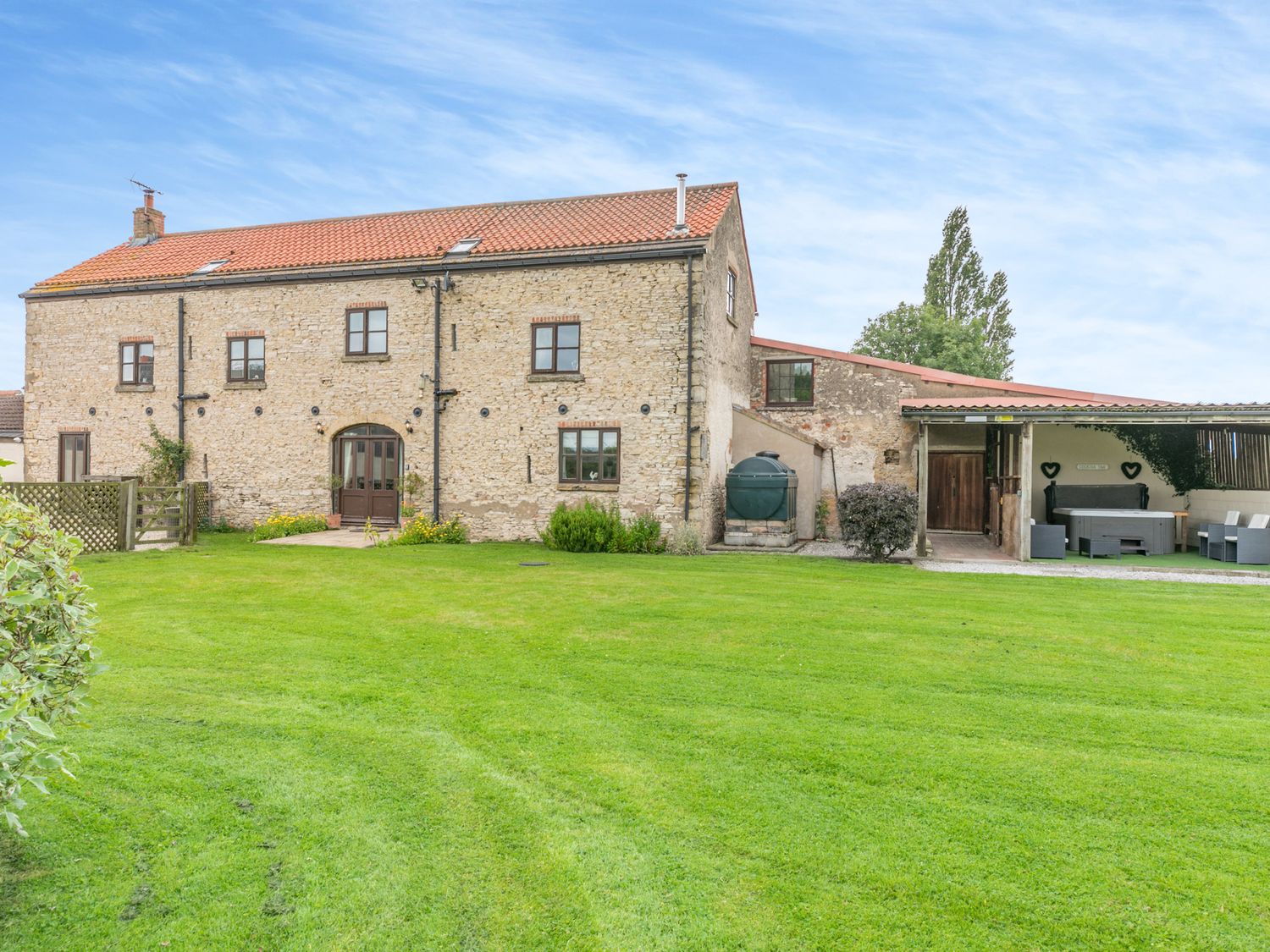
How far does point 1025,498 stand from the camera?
14828 millimetres

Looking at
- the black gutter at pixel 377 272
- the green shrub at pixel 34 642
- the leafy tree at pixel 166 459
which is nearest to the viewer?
the green shrub at pixel 34 642

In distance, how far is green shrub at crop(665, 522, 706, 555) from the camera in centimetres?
1580

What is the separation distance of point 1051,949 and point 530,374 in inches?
610

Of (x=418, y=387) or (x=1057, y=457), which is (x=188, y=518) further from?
(x=1057, y=457)

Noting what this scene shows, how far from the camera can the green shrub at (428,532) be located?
16672mm

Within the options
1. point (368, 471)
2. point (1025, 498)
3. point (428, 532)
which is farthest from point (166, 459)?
point (1025, 498)

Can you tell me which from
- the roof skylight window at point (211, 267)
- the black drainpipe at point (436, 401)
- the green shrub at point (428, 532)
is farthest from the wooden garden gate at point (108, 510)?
the roof skylight window at point (211, 267)

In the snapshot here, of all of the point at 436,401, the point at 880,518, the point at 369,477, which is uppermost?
the point at 436,401

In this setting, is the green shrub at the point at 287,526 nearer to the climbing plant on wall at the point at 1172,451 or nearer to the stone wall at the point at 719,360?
the stone wall at the point at 719,360

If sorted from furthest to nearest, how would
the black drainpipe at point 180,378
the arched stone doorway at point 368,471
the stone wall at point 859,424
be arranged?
1. the black drainpipe at point 180,378
2. the stone wall at point 859,424
3. the arched stone doorway at point 368,471

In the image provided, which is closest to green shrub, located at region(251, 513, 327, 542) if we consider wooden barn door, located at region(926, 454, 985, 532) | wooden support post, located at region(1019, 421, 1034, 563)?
wooden support post, located at region(1019, 421, 1034, 563)

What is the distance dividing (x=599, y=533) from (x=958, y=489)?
11.3 meters

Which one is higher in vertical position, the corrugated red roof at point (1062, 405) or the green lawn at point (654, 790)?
the corrugated red roof at point (1062, 405)

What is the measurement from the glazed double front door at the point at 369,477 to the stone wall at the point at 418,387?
1.54 feet
